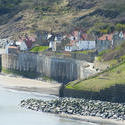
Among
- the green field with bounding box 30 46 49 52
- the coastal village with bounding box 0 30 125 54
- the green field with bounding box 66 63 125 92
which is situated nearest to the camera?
the green field with bounding box 66 63 125 92

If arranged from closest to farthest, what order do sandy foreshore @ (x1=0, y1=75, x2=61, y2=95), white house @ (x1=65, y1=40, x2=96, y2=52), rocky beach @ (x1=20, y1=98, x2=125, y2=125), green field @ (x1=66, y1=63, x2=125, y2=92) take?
rocky beach @ (x1=20, y1=98, x2=125, y2=125) < green field @ (x1=66, y1=63, x2=125, y2=92) < sandy foreshore @ (x1=0, y1=75, x2=61, y2=95) < white house @ (x1=65, y1=40, x2=96, y2=52)

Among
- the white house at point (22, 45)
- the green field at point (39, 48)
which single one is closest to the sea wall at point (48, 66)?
the green field at point (39, 48)

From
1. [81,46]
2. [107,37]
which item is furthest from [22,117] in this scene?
[107,37]

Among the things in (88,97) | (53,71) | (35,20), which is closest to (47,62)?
(53,71)

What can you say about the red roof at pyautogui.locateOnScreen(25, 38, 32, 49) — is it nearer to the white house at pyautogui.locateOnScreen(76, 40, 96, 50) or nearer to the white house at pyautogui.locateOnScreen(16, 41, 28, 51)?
the white house at pyautogui.locateOnScreen(16, 41, 28, 51)

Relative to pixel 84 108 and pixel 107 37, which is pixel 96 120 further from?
pixel 107 37

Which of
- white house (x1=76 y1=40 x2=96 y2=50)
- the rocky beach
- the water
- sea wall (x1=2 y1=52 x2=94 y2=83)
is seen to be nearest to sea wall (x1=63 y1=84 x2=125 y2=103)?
the rocky beach

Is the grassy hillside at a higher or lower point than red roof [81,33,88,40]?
lower
